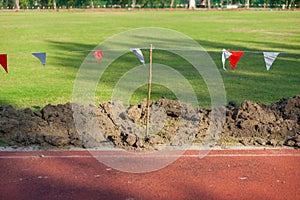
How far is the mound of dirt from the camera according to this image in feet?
26.7

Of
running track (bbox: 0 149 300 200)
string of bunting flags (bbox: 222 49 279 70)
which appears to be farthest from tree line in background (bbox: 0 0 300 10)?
running track (bbox: 0 149 300 200)

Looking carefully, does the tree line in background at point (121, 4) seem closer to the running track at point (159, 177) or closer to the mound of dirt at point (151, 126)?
the mound of dirt at point (151, 126)

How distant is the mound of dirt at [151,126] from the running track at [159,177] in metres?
0.49

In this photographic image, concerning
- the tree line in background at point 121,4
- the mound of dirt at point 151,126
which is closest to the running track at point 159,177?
the mound of dirt at point 151,126

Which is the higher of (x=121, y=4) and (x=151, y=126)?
(x=121, y=4)

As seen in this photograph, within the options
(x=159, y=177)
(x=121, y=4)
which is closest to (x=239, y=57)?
(x=159, y=177)

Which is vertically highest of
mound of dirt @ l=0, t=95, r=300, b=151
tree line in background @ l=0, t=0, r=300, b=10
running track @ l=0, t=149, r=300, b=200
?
tree line in background @ l=0, t=0, r=300, b=10

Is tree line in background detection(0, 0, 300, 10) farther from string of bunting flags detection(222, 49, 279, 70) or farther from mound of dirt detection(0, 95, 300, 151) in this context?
mound of dirt detection(0, 95, 300, 151)

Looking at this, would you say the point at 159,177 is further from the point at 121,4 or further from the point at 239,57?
the point at 121,4

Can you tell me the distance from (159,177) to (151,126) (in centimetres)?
240

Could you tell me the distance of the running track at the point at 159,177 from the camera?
6160 millimetres

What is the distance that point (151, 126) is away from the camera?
9.05 meters

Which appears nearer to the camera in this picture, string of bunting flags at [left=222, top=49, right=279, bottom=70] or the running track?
the running track

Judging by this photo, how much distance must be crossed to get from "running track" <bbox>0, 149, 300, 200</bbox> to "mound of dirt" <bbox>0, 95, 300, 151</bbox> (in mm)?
491
